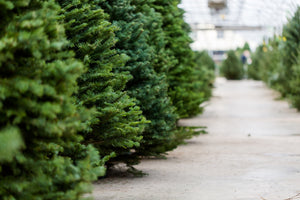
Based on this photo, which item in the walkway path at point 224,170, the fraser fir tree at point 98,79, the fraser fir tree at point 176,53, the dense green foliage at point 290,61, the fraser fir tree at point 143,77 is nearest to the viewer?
the fraser fir tree at point 98,79

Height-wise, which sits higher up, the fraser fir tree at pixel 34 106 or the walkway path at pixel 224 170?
the fraser fir tree at pixel 34 106

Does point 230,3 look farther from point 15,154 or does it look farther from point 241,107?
point 15,154

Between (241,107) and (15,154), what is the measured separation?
18680mm

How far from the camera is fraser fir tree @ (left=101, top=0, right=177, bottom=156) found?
6875 millimetres

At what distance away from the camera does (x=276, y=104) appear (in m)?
22.1

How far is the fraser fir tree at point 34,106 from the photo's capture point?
2.91 meters

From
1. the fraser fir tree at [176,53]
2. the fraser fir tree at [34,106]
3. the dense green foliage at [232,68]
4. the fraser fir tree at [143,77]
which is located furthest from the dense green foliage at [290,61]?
the dense green foliage at [232,68]

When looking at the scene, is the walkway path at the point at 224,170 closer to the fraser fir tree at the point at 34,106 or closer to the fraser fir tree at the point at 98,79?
the fraser fir tree at the point at 98,79

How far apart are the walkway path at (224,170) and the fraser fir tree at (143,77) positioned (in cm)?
46

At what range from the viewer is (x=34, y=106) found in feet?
9.57

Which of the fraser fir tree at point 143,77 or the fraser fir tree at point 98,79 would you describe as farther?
the fraser fir tree at point 143,77

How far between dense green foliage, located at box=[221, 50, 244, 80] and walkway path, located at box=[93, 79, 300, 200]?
32616 millimetres

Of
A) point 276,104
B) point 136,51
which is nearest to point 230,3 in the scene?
point 276,104

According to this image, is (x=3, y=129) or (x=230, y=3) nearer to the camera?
(x=3, y=129)
